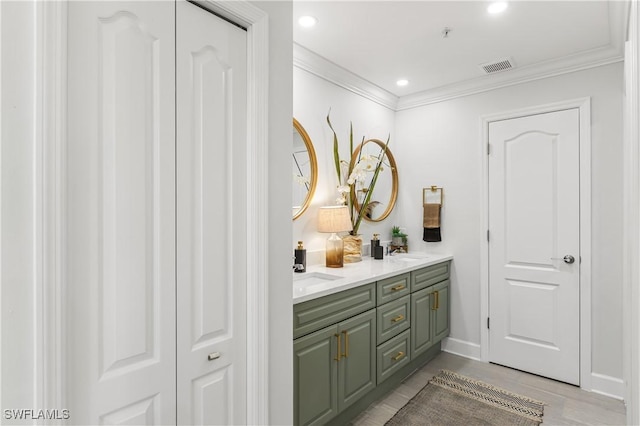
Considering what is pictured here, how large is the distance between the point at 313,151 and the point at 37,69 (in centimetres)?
208

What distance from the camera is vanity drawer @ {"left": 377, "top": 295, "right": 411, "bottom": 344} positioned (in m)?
2.47

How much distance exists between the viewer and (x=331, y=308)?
2.05m

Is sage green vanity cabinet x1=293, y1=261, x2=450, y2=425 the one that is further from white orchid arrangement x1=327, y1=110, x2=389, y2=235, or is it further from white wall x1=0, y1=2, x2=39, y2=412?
white wall x1=0, y1=2, x2=39, y2=412

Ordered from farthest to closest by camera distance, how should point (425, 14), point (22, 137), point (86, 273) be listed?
point (425, 14) < point (86, 273) < point (22, 137)

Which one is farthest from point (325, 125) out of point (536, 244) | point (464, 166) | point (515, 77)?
point (536, 244)

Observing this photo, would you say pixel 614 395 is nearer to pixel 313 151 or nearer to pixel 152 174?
pixel 313 151

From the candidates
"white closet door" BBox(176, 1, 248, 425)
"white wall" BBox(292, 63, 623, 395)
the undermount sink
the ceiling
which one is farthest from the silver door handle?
"white closet door" BBox(176, 1, 248, 425)

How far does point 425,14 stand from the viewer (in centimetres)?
216

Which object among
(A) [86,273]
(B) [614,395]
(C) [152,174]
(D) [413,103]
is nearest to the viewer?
(A) [86,273]

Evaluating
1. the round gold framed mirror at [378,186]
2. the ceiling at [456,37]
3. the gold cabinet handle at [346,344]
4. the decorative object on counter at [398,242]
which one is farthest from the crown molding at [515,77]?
the gold cabinet handle at [346,344]

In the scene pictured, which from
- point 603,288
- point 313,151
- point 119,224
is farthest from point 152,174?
point 603,288

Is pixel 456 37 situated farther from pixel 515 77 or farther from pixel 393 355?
pixel 393 355

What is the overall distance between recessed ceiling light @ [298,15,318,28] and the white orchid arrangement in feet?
2.70

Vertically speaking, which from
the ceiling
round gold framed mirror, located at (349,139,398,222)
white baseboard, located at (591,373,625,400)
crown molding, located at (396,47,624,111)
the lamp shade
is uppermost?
the ceiling
